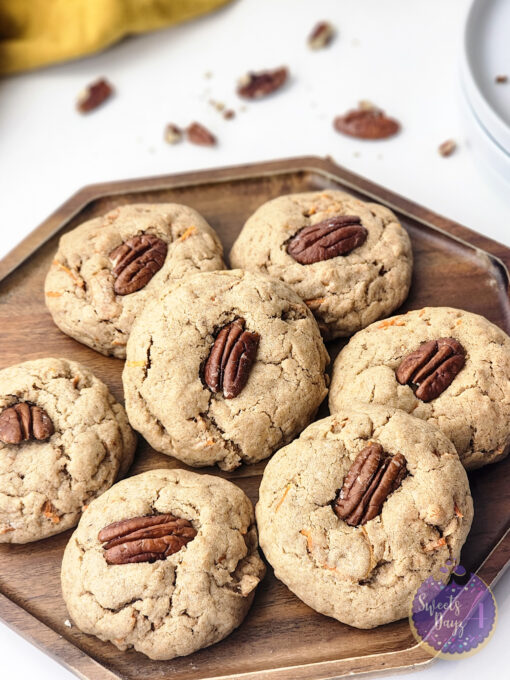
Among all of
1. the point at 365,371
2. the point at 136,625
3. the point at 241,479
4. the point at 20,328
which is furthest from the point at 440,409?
the point at 20,328

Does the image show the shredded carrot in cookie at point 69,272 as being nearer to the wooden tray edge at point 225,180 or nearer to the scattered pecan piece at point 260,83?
the wooden tray edge at point 225,180

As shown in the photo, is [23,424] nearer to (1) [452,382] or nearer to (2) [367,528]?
(2) [367,528]

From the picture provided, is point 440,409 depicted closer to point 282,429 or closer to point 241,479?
point 282,429

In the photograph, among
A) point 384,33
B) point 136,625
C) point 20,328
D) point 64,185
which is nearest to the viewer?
point 136,625

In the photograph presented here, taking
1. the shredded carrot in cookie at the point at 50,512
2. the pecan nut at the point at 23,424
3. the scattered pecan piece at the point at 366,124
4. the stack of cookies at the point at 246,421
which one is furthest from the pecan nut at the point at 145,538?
the scattered pecan piece at the point at 366,124

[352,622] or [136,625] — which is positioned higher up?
[136,625]

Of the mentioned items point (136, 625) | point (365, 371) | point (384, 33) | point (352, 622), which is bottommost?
point (352, 622)

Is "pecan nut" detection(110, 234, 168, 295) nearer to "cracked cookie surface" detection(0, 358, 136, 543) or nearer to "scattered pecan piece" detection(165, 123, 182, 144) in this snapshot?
"cracked cookie surface" detection(0, 358, 136, 543)
